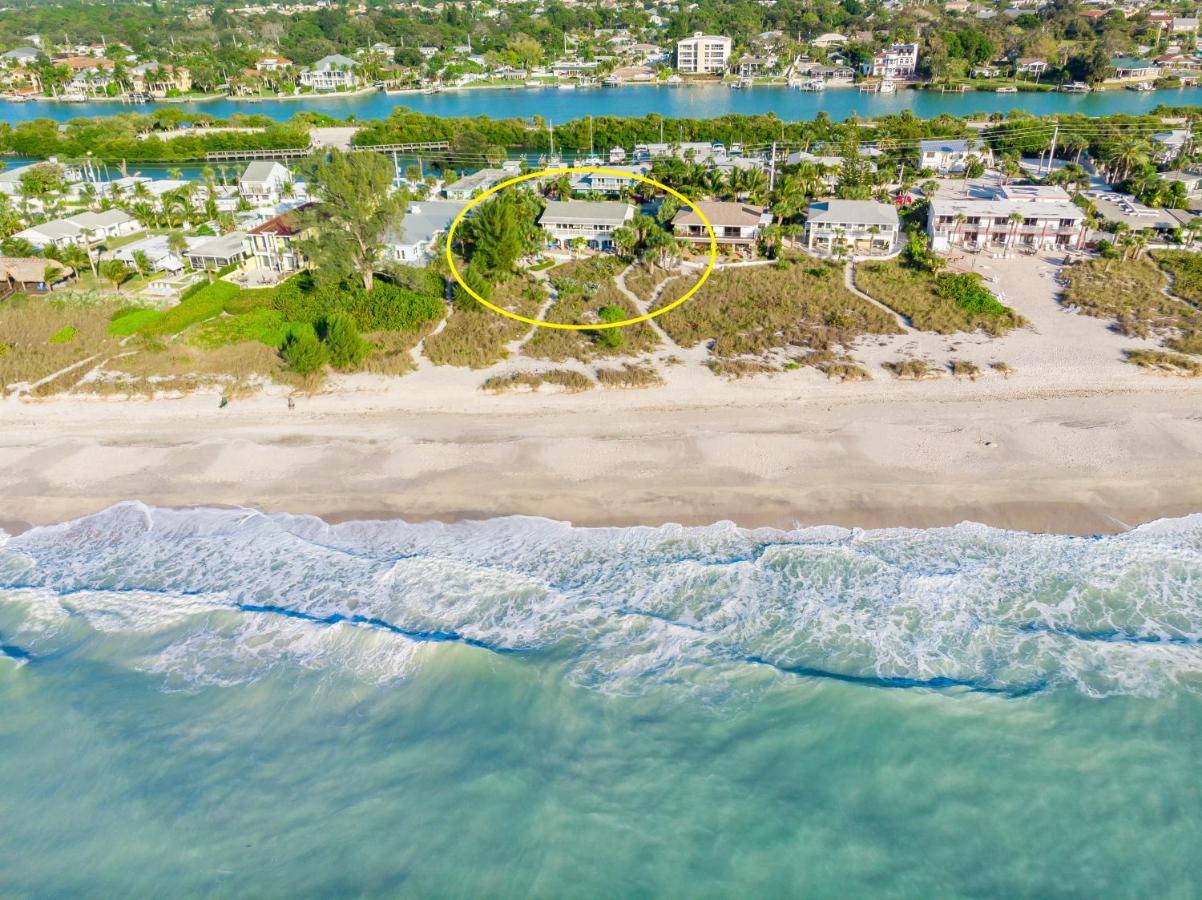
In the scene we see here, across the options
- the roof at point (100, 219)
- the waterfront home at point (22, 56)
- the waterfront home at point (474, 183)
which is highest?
the waterfront home at point (22, 56)

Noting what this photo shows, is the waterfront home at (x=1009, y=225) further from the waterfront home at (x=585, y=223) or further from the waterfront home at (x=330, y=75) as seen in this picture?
the waterfront home at (x=330, y=75)

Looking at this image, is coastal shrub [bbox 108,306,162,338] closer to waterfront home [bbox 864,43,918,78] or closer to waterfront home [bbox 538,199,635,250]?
waterfront home [bbox 538,199,635,250]

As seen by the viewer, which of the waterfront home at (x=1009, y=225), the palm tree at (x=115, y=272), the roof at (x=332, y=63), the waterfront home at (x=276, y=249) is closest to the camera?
the palm tree at (x=115, y=272)

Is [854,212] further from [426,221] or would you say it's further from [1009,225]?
[426,221]

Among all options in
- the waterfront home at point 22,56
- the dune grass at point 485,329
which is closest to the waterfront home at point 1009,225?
the dune grass at point 485,329

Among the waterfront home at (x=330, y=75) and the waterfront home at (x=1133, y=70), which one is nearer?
the waterfront home at (x=1133, y=70)
